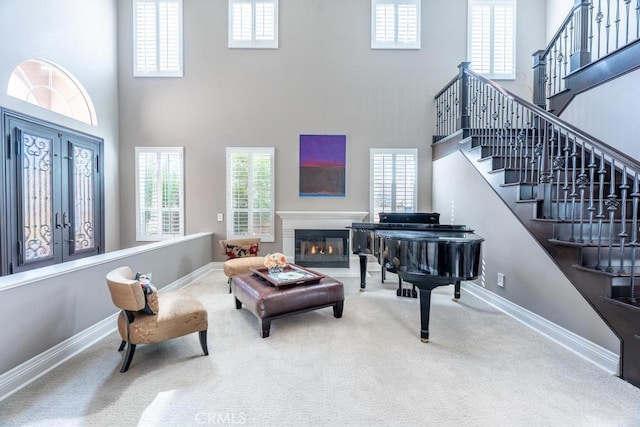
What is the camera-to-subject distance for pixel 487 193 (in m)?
3.65

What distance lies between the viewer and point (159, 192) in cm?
545

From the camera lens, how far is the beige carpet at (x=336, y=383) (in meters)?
1.70

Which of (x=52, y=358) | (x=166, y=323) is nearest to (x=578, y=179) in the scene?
(x=166, y=323)

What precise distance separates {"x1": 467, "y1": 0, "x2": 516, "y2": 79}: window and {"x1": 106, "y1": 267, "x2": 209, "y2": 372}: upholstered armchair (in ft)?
21.9

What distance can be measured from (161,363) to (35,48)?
15.8 ft

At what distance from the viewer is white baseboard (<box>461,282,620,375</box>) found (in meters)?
2.17

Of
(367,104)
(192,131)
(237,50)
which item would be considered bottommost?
(192,131)

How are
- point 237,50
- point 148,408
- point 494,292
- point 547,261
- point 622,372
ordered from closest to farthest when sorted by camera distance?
point 148,408, point 622,372, point 547,261, point 494,292, point 237,50

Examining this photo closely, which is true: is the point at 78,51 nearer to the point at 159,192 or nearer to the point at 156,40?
the point at 156,40

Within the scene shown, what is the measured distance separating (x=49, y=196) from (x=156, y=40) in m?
3.65

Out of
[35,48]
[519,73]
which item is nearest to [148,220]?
[35,48]

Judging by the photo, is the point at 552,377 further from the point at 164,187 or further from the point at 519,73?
the point at 164,187

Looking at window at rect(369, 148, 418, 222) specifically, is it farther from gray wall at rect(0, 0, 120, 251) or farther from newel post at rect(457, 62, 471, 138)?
gray wall at rect(0, 0, 120, 251)

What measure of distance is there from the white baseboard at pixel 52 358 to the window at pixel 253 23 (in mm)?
5343
